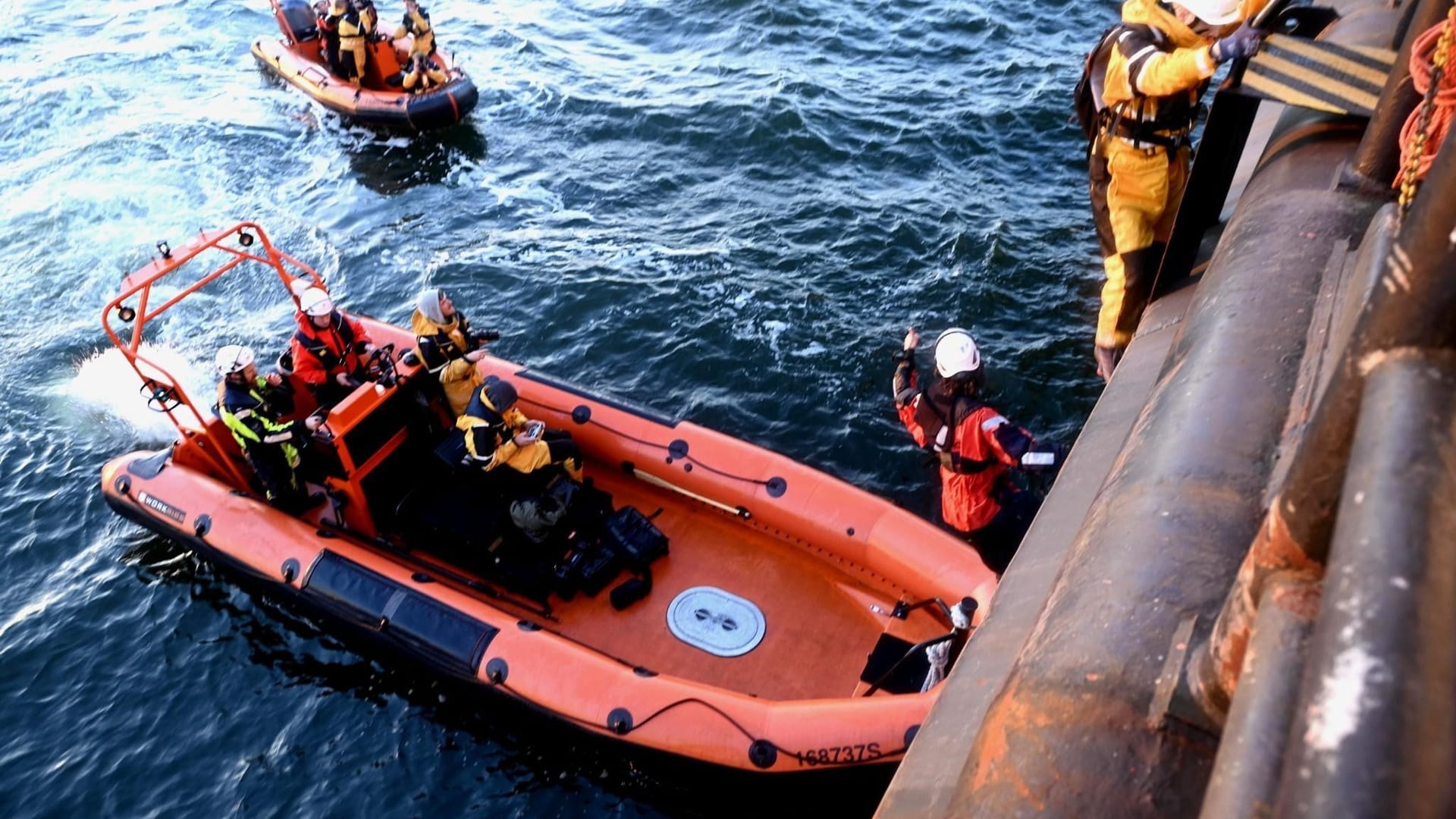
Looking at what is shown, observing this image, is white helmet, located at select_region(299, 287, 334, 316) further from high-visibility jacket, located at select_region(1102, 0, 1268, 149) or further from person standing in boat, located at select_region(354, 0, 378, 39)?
person standing in boat, located at select_region(354, 0, 378, 39)

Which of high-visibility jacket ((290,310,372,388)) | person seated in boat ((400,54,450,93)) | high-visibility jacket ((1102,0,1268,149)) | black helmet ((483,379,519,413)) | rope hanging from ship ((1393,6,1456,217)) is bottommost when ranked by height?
person seated in boat ((400,54,450,93))

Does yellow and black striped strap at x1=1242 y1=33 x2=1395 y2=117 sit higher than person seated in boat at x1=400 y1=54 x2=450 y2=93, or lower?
higher

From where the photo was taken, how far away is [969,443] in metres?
4.70

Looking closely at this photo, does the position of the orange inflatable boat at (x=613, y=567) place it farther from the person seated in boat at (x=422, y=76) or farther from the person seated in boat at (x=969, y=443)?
the person seated in boat at (x=422, y=76)

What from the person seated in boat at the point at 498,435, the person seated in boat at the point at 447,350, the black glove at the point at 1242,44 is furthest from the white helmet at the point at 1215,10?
the person seated in boat at the point at 447,350

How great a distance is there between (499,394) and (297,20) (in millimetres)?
10144

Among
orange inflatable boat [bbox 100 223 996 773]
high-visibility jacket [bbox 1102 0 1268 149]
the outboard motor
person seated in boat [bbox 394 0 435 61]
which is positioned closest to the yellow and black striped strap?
high-visibility jacket [bbox 1102 0 1268 149]

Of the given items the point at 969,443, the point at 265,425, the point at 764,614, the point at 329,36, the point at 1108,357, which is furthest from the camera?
the point at 329,36

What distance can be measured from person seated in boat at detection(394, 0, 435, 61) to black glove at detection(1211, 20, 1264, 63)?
10.0m

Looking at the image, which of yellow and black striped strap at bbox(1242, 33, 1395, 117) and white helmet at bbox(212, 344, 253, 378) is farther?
white helmet at bbox(212, 344, 253, 378)

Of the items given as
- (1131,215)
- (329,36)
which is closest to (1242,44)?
(1131,215)

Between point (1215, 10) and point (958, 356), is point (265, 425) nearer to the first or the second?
point (958, 356)

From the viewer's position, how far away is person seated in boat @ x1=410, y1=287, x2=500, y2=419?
6.14 meters

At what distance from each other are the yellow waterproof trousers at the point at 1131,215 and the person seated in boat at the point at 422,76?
8.97 m
